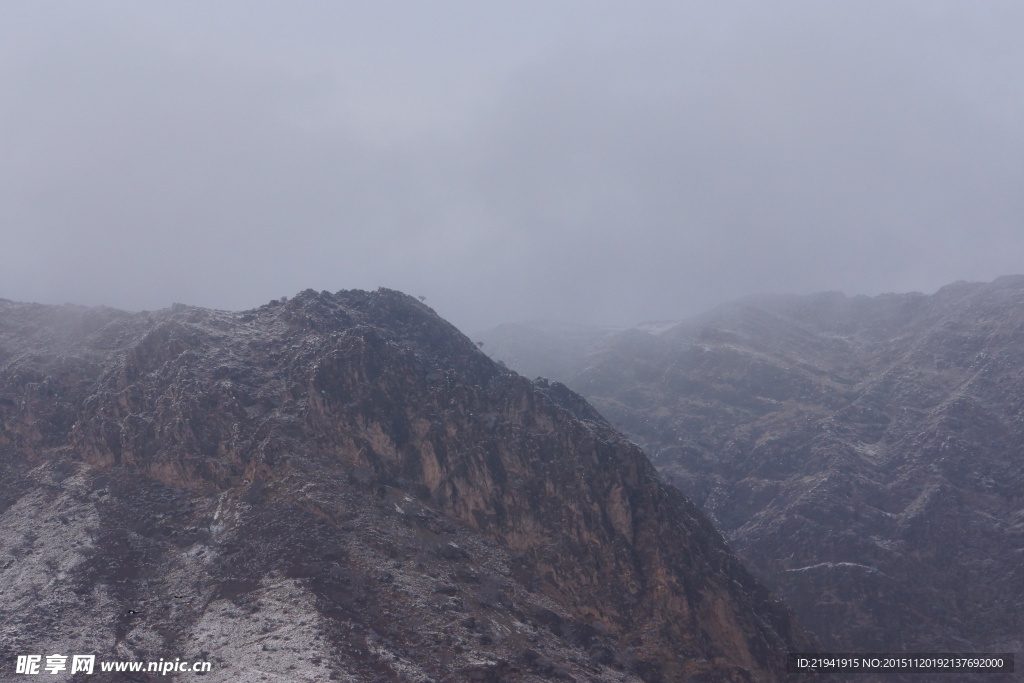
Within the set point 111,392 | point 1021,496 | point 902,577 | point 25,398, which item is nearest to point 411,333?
point 111,392

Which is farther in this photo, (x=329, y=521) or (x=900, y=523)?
(x=900, y=523)

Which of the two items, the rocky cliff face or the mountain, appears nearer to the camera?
the rocky cliff face

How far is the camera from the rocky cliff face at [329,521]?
298 ft

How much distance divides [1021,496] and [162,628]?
162996 mm

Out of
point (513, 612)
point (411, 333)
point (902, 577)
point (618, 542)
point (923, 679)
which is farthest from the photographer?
point (411, 333)

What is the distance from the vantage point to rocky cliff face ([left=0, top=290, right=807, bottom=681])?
298ft

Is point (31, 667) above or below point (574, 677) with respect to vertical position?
above

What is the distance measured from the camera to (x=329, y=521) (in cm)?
10750

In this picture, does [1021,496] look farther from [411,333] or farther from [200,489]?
[200,489]

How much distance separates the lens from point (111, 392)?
415ft

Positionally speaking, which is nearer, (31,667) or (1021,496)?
(31,667)

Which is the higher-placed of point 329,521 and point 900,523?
point 329,521

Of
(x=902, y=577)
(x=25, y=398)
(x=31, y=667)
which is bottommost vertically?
(x=902, y=577)

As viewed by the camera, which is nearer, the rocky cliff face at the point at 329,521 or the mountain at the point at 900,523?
the rocky cliff face at the point at 329,521
